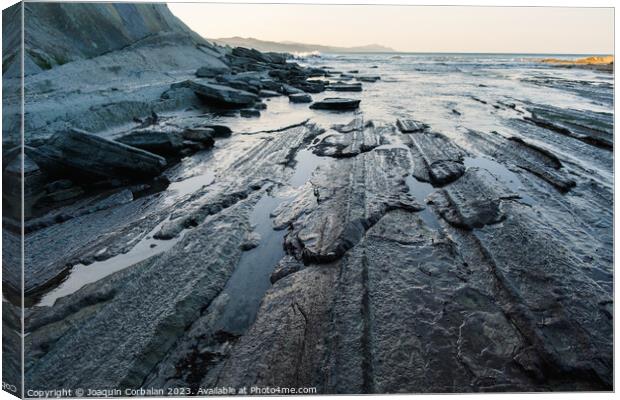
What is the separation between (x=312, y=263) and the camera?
10.6 feet

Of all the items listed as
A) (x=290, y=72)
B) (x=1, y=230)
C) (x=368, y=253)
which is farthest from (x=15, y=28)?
(x=290, y=72)

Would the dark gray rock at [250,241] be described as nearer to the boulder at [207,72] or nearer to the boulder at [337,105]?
the boulder at [337,105]

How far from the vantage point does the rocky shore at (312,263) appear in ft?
7.13

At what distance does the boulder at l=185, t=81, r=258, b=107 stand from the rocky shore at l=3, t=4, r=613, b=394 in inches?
165

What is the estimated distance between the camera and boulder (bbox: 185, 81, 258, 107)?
1090 centimetres

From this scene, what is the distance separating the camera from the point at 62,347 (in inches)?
91.9

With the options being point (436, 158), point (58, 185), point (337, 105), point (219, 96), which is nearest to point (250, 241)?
point (58, 185)

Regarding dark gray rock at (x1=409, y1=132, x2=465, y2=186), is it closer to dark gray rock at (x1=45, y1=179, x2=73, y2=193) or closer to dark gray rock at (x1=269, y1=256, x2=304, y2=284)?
dark gray rock at (x1=269, y1=256, x2=304, y2=284)

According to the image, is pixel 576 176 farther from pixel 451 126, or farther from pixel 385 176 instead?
pixel 451 126

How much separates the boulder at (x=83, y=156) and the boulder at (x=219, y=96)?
616 cm

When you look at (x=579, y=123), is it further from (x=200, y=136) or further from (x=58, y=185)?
(x=58, y=185)

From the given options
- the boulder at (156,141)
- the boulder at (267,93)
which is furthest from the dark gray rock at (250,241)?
the boulder at (267,93)

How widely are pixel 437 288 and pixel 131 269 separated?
2689 millimetres

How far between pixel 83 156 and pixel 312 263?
3793 mm
